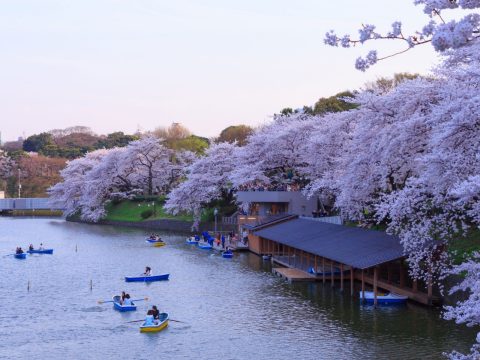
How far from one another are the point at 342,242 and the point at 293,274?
550 centimetres

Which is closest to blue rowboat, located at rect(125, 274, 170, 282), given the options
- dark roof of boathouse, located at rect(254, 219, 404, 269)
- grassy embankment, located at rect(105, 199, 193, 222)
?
dark roof of boathouse, located at rect(254, 219, 404, 269)

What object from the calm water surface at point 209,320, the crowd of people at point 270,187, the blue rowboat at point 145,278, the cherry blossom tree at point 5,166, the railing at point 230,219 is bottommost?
the calm water surface at point 209,320

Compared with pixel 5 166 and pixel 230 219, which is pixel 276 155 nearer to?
pixel 230 219

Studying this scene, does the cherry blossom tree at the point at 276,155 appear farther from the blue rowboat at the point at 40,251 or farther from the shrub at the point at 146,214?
the shrub at the point at 146,214

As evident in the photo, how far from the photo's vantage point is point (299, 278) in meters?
43.0

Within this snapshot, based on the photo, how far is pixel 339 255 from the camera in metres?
37.4

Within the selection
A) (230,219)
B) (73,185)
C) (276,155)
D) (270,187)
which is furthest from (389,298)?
(73,185)

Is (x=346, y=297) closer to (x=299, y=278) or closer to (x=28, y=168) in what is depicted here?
(x=299, y=278)

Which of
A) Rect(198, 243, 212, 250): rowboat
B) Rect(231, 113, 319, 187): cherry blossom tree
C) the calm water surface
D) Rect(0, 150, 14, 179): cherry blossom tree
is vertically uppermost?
Rect(0, 150, 14, 179): cherry blossom tree

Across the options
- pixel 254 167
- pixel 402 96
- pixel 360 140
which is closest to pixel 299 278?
pixel 360 140

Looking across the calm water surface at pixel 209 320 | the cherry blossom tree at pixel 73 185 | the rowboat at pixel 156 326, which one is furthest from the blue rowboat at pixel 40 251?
the cherry blossom tree at pixel 73 185

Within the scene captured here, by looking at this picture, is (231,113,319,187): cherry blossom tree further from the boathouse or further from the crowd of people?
the boathouse

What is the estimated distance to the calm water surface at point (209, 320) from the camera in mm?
26750

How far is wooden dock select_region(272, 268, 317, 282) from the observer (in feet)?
141
